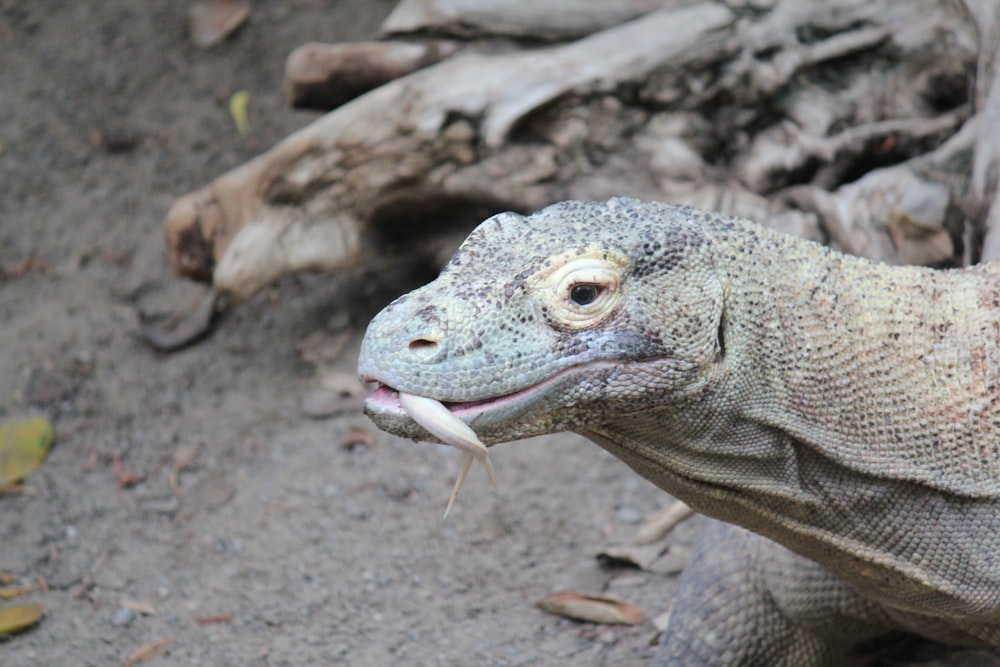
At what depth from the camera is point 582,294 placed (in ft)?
7.45

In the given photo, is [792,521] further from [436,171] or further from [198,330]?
[198,330]

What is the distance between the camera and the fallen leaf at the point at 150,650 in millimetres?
3619

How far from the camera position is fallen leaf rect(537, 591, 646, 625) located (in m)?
3.71

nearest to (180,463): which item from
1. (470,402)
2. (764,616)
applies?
(764,616)

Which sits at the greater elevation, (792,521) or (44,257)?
(792,521)

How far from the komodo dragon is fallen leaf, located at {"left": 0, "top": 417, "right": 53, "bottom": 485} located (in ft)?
9.63

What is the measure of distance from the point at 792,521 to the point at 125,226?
4391 millimetres

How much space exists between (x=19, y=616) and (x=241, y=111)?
326 cm

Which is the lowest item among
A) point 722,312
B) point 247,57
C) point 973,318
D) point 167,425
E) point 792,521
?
point 167,425

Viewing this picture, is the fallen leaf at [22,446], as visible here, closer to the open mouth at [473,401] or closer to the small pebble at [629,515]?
the small pebble at [629,515]

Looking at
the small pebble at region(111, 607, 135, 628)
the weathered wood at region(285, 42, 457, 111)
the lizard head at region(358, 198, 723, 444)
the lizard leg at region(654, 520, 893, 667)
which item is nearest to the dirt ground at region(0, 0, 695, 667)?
the small pebble at region(111, 607, 135, 628)

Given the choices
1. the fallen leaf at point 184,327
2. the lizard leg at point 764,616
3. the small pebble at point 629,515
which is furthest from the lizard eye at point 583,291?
the fallen leaf at point 184,327

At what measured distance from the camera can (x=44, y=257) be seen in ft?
19.2

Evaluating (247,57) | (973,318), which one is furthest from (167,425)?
(973,318)
